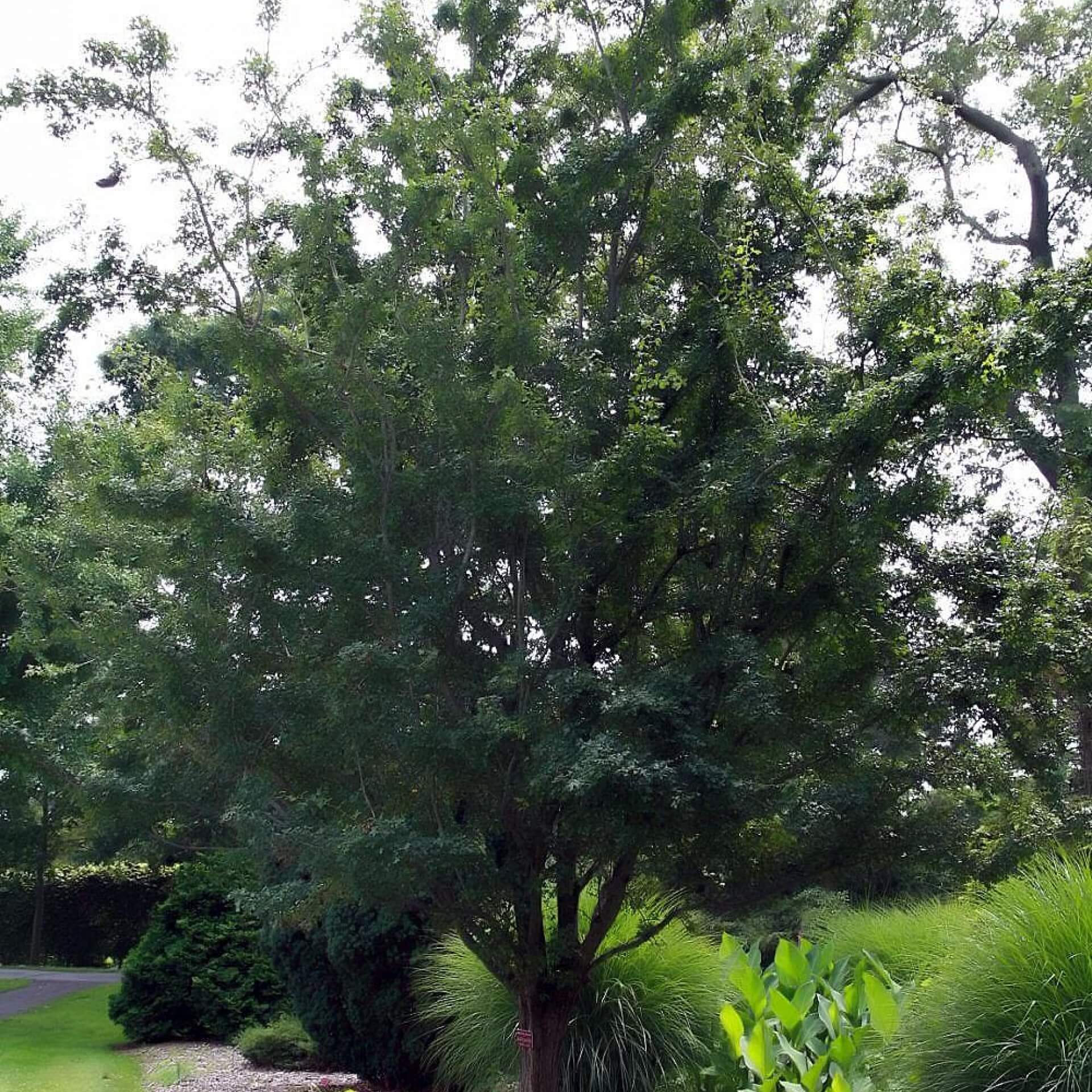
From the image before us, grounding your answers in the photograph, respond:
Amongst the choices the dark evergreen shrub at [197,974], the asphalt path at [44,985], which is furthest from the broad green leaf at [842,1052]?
the asphalt path at [44,985]

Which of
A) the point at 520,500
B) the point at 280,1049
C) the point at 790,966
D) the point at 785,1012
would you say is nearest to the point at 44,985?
the point at 280,1049

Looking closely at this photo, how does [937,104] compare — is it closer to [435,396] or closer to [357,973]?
[435,396]

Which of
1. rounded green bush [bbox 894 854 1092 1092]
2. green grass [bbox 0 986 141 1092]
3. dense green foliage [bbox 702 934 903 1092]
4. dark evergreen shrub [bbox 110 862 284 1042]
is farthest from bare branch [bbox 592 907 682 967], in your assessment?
dark evergreen shrub [bbox 110 862 284 1042]

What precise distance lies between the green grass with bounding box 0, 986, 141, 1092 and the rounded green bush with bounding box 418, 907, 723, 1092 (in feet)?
8.79

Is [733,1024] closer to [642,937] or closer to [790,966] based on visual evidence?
[790,966]

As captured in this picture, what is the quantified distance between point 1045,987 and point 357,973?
5.81 metres

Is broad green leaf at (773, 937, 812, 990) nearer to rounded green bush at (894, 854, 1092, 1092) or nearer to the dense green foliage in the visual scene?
the dense green foliage

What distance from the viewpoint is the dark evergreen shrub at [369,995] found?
8453mm

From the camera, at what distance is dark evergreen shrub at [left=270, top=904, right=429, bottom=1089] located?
845cm

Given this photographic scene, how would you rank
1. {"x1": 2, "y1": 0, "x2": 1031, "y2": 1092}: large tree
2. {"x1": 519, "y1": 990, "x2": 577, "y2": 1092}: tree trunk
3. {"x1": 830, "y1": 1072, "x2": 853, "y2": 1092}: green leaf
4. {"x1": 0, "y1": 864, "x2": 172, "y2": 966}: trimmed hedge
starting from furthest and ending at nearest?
{"x1": 0, "y1": 864, "x2": 172, "y2": 966}: trimmed hedge, {"x1": 519, "y1": 990, "x2": 577, "y2": 1092}: tree trunk, {"x1": 2, "y1": 0, "x2": 1031, "y2": 1092}: large tree, {"x1": 830, "y1": 1072, "x2": 853, "y2": 1092}: green leaf

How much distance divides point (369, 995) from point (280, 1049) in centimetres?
178

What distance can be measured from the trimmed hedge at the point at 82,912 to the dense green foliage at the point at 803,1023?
17.4 m

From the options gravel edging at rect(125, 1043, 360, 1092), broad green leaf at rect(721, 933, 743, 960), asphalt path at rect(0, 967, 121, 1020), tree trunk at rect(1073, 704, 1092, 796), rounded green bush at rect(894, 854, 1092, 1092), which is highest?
tree trunk at rect(1073, 704, 1092, 796)

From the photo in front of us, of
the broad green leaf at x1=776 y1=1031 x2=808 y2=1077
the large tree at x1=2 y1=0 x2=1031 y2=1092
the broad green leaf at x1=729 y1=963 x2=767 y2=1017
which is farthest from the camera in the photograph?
Answer: the large tree at x1=2 y1=0 x2=1031 y2=1092
